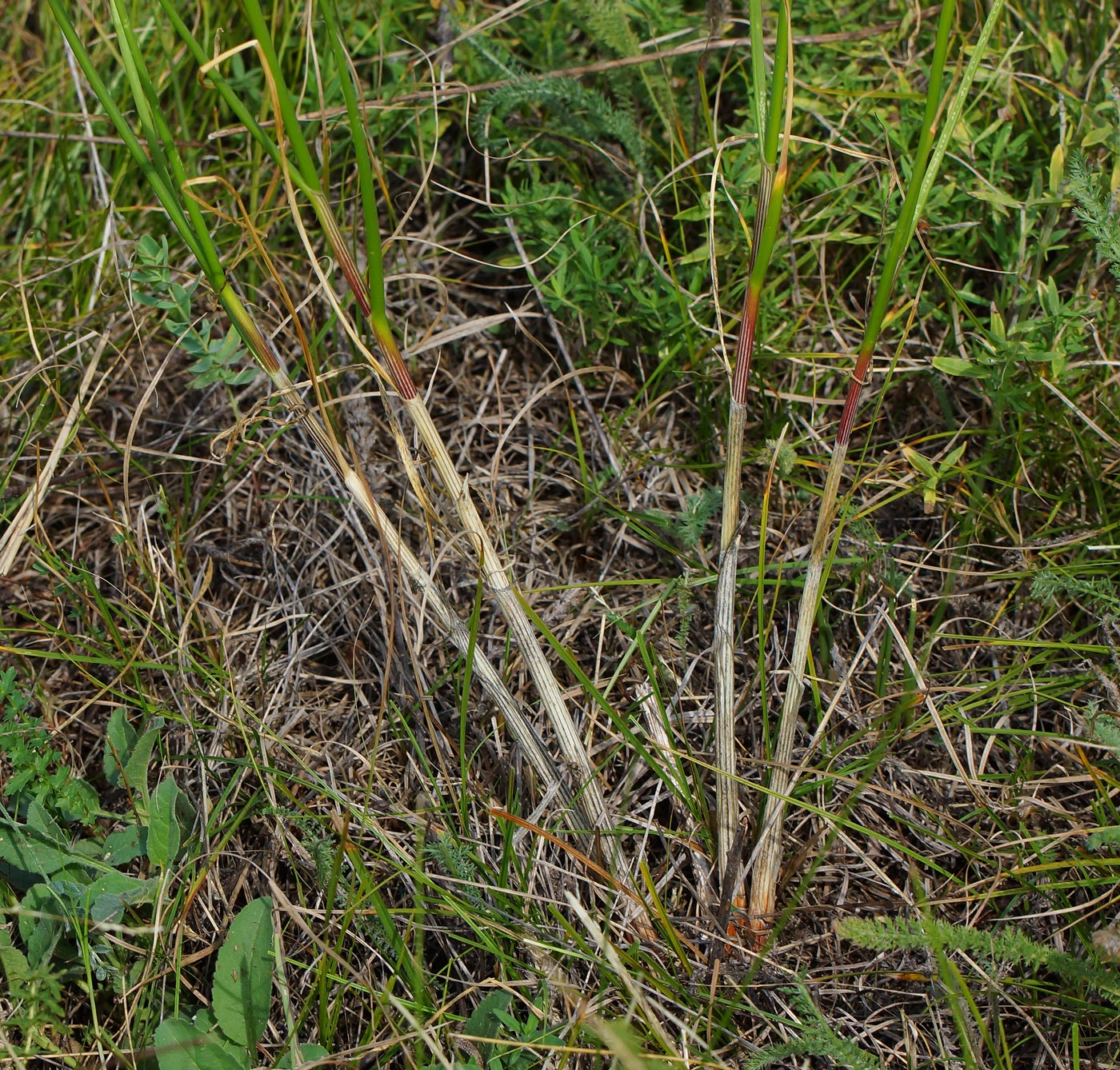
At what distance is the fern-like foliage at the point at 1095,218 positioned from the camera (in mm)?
1568

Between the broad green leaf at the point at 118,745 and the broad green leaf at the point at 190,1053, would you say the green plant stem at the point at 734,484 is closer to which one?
the broad green leaf at the point at 190,1053

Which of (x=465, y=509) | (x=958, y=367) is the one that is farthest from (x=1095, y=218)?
(x=465, y=509)

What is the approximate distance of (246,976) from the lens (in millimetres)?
1477

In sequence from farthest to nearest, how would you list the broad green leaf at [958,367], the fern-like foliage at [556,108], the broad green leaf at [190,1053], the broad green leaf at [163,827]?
the fern-like foliage at [556,108]
the broad green leaf at [958,367]
the broad green leaf at [163,827]
the broad green leaf at [190,1053]

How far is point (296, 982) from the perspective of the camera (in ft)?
5.04

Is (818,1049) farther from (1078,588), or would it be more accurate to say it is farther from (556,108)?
(556,108)

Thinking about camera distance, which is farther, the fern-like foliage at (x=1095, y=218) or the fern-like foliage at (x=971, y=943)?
the fern-like foliage at (x=1095, y=218)

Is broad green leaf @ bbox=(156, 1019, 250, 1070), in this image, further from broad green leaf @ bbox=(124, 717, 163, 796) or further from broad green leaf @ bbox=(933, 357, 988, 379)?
broad green leaf @ bbox=(933, 357, 988, 379)

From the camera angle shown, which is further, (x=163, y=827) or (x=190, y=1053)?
(x=163, y=827)

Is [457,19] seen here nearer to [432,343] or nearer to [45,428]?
[432,343]

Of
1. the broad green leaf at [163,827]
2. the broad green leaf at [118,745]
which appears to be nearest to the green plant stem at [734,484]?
the broad green leaf at [163,827]

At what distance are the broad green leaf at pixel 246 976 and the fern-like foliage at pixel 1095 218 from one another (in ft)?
5.75

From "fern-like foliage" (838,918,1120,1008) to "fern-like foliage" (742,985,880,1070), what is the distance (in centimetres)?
12

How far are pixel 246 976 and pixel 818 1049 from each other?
870 millimetres
